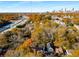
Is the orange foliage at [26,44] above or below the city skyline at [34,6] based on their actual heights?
below

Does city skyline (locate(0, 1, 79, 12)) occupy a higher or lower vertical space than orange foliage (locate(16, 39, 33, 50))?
higher

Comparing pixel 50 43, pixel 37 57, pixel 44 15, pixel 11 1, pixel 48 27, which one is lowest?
pixel 37 57

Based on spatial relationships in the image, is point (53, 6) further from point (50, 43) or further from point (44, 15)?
point (50, 43)

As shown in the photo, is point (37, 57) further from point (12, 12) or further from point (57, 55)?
point (12, 12)

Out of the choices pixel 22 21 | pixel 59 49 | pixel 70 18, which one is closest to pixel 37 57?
pixel 59 49

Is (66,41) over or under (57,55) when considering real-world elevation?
over

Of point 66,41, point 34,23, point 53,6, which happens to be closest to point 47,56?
point 66,41

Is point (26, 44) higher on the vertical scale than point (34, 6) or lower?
lower
